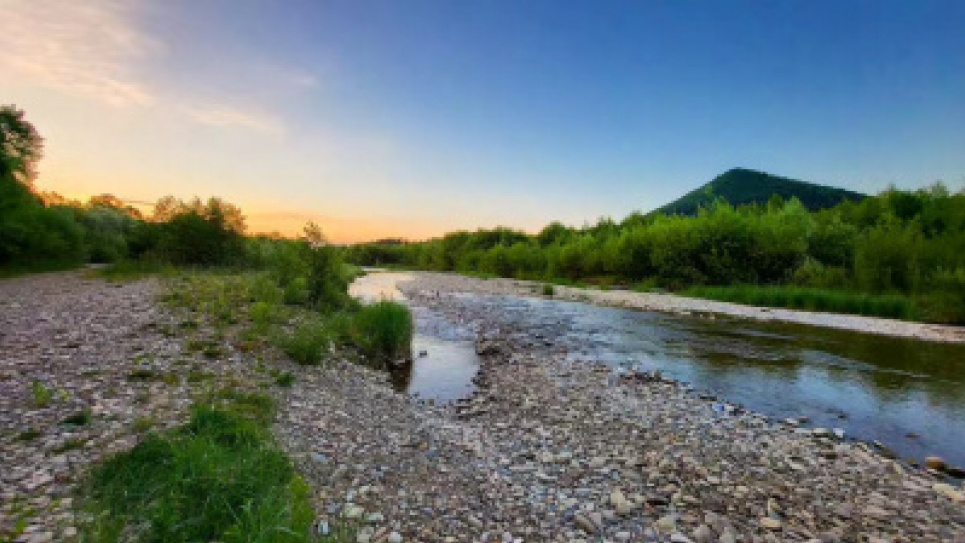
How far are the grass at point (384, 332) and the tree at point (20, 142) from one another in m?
31.7

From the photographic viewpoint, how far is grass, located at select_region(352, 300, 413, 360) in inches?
592

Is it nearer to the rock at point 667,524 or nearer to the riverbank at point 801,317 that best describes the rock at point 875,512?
the rock at point 667,524

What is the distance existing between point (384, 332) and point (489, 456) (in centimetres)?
860

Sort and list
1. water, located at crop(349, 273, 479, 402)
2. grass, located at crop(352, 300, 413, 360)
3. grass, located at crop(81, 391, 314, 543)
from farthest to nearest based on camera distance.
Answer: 1. grass, located at crop(352, 300, 413, 360)
2. water, located at crop(349, 273, 479, 402)
3. grass, located at crop(81, 391, 314, 543)

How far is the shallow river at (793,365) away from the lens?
399 inches

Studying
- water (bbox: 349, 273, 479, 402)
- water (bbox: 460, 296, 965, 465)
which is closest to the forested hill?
water (bbox: 460, 296, 965, 465)

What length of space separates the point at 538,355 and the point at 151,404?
11.2 meters

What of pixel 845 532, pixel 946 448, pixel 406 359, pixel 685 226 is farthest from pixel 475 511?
pixel 685 226

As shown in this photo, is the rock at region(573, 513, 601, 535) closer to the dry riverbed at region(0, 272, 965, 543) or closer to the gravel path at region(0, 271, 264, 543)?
the dry riverbed at region(0, 272, 965, 543)

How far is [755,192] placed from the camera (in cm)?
10956

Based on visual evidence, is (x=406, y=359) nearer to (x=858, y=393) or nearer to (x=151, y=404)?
(x=151, y=404)

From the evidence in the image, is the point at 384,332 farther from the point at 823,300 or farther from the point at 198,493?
the point at 823,300

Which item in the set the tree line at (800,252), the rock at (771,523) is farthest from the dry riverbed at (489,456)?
the tree line at (800,252)

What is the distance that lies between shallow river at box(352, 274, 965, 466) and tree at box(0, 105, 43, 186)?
32243 millimetres
